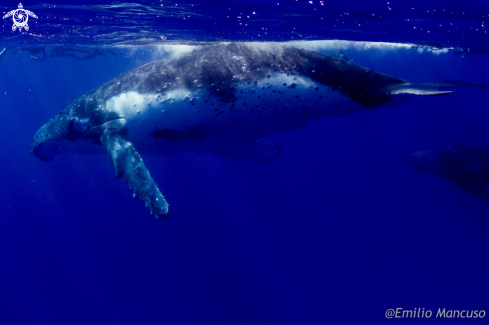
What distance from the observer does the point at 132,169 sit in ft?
20.4

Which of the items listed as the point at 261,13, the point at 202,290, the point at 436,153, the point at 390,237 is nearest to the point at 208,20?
the point at 261,13

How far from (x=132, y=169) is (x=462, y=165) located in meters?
15.8

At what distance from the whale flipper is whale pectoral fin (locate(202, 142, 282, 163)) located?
10.4ft

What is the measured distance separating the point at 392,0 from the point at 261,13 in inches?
159

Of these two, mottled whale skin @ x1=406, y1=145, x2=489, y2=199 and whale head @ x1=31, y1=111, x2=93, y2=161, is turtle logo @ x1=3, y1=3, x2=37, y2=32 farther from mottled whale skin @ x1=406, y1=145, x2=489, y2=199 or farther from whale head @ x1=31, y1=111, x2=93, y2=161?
mottled whale skin @ x1=406, y1=145, x2=489, y2=199

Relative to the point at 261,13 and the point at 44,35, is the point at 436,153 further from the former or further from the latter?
the point at 44,35

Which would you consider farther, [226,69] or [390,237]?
[390,237]

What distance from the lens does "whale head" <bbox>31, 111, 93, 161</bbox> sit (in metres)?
7.83

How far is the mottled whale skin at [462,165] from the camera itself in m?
14.7

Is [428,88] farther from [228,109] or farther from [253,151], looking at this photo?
[253,151]

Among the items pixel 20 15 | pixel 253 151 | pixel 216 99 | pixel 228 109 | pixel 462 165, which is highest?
pixel 20 15

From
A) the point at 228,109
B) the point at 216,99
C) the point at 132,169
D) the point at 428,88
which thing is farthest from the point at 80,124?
the point at 428,88

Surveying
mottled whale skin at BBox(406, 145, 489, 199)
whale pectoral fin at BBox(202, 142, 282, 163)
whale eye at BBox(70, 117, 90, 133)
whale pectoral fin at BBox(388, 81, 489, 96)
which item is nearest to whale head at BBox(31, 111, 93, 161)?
whale eye at BBox(70, 117, 90, 133)

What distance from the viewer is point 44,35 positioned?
17.0 meters
